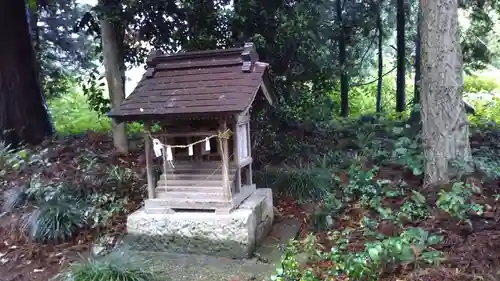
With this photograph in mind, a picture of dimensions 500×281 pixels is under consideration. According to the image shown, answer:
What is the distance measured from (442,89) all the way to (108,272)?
4243 mm

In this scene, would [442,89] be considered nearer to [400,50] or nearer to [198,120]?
[198,120]

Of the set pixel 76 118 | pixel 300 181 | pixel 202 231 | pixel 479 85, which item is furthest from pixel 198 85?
pixel 479 85

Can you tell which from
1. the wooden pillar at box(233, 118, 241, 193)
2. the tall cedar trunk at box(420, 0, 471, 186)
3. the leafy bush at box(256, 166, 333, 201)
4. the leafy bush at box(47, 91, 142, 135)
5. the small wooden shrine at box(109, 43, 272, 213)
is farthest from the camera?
the leafy bush at box(47, 91, 142, 135)

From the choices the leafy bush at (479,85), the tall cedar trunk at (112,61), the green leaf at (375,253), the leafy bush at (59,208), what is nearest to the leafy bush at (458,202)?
the green leaf at (375,253)

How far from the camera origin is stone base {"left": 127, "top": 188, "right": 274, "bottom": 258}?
479cm

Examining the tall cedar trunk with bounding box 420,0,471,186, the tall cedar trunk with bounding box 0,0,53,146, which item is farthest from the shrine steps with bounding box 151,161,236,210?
the tall cedar trunk with bounding box 0,0,53,146

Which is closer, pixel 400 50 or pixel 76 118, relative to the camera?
pixel 400 50

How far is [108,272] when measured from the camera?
4.16m

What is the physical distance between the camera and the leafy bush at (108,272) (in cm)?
415

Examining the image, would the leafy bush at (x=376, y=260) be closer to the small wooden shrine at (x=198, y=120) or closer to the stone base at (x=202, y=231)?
the stone base at (x=202, y=231)

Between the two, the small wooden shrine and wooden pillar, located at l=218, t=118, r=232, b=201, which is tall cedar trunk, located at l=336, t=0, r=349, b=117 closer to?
the small wooden shrine

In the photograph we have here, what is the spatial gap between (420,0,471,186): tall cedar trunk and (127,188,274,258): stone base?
225 centimetres

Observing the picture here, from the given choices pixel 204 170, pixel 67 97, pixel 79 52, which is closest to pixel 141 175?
pixel 204 170

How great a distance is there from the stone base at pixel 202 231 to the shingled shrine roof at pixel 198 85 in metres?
1.19
